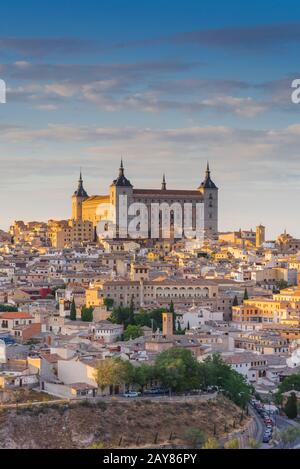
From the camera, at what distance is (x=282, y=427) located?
37.1 ft

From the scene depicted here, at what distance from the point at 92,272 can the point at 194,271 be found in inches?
88.4

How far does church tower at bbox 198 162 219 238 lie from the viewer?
3516 centimetres

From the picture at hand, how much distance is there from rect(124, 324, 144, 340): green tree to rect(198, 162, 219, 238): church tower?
19.6 meters

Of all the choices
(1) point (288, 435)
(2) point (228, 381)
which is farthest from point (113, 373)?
(1) point (288, 435)

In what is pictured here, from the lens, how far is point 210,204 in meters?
35.2

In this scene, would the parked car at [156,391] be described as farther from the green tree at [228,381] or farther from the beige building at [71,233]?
the beige building at [71,233]

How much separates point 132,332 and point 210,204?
795 inches

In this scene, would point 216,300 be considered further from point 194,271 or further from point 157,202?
point 157,202

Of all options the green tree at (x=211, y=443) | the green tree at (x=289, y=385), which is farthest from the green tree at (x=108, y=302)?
the green tree at (x=211, y=443)

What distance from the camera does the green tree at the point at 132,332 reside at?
15164 millimetres

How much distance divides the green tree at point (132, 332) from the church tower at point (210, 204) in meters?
19.6

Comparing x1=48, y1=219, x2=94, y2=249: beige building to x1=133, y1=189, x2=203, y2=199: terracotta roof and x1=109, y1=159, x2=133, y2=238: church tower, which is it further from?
x1=133, y1=189, x2=203, y2=199: terracotta roof

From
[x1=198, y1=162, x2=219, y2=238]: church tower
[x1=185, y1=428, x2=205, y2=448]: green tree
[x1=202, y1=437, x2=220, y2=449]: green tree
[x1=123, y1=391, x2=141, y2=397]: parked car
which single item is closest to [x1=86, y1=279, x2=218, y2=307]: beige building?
[x1=123, y1=391, x2=141, y2=397]: parked car

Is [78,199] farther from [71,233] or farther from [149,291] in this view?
[149,291]
